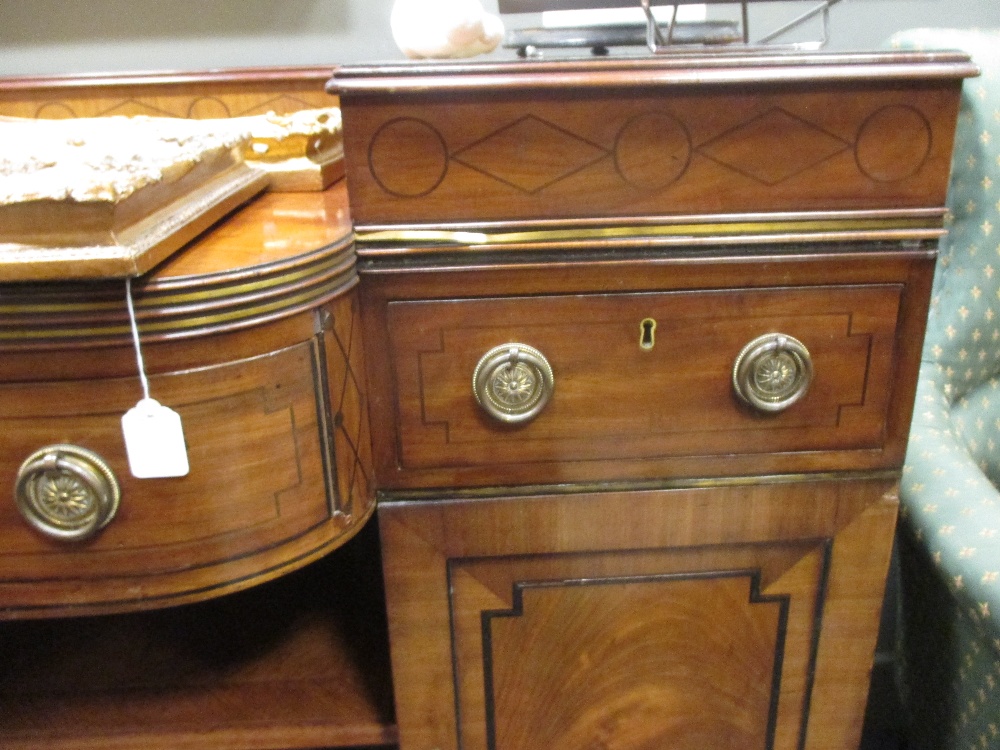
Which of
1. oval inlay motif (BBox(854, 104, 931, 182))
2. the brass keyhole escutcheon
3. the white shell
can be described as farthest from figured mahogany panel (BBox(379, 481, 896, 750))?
the white shell

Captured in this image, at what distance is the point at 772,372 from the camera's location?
0.52m

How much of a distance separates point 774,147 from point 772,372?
0.46ft

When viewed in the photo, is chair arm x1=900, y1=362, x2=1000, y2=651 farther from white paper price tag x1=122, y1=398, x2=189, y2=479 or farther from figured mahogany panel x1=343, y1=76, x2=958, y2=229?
white paper price tag x1=122, y1=398, x2=189, y2=479

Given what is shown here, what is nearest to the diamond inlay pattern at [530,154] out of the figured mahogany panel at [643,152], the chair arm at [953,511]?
the figured mahogany panel at [643,152]

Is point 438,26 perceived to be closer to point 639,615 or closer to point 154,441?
point 154,441

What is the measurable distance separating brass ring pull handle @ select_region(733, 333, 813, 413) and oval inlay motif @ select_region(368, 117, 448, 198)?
0.73ft

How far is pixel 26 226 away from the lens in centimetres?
42

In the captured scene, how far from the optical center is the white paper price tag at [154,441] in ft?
1.44

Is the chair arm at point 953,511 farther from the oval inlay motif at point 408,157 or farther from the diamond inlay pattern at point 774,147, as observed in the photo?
the oval inlay motif at point 408,157

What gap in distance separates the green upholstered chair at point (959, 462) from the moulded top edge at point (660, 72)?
0.76ft

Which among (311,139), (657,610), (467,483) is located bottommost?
(657,610)

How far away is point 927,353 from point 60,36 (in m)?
0.90

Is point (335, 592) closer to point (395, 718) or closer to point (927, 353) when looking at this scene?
point (395, 718)

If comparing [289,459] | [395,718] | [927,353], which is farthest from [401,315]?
[927,353]
